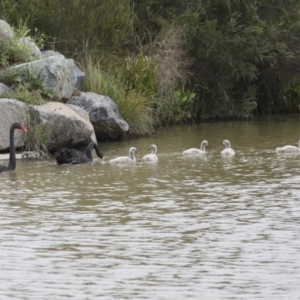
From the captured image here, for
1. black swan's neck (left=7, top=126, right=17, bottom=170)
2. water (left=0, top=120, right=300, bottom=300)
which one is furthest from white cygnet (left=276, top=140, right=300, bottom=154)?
black swan's neck (left=7, top=126, right=17, bottom=170)

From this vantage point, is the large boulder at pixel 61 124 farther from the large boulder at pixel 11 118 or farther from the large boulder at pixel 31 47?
the large boulder at pixel 31 47

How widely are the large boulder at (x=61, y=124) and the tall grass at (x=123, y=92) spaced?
9.49ft

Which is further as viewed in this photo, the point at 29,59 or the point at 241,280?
the point at 29,59

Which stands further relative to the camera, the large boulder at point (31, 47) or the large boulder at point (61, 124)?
the large boulder at point (31, 47)

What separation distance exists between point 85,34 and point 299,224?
15117 mm

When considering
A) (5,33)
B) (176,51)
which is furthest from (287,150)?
(176,51)

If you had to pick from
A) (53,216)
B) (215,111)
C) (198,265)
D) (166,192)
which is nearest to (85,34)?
(215,111)

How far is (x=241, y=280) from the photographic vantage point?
387 inches

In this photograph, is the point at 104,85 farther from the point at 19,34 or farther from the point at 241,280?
the point at 241,280

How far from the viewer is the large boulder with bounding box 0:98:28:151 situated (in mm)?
20781

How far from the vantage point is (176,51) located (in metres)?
29.4

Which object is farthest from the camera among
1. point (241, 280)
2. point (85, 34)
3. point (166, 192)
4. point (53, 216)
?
point (85, 34)

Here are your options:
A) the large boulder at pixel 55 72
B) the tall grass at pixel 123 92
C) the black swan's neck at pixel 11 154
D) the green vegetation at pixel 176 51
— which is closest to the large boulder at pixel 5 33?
the green vegetation at pixel 176 51

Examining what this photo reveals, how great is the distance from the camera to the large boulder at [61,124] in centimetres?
2117
